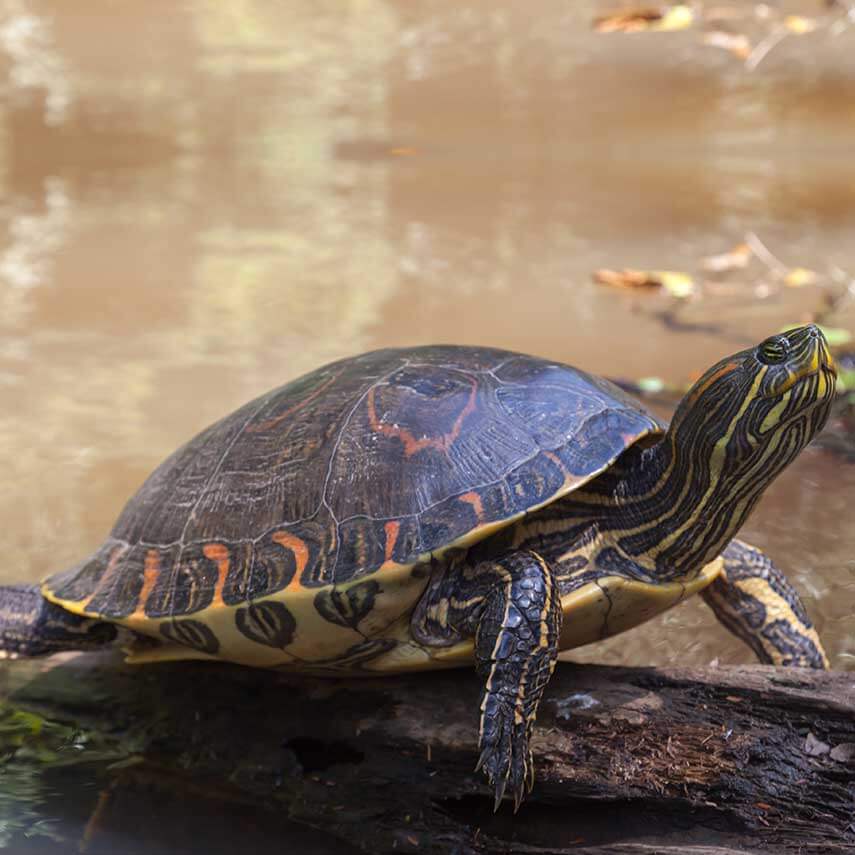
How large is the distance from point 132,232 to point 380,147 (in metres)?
2.87

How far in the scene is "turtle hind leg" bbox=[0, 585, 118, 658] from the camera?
348 cm

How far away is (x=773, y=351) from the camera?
2.82 metres

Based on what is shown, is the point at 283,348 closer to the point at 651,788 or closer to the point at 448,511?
the point at 448,511

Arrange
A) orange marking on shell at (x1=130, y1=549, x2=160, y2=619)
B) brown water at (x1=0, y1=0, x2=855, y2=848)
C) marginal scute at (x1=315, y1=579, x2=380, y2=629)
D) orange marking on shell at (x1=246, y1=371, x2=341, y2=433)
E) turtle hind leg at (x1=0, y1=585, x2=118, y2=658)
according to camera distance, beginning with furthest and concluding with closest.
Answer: brown water at (x1=0, y1=0, x2=855, y2=848)
turtle hind leg at (x1=0, y1=585, x2=118, y2=658)
orange marking on shell at (x1=246, y1=371, x2=341, y2=433)
orange marking on shell at (x1=130, y1=549, x2=160, y2=619)
marginal scute at (x1=315, y1=579, x2=380, y2=629)

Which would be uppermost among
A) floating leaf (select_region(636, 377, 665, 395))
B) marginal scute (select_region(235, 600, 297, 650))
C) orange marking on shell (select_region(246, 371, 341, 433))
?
orange marking on shell (select_region(246, 371, 341, 433))

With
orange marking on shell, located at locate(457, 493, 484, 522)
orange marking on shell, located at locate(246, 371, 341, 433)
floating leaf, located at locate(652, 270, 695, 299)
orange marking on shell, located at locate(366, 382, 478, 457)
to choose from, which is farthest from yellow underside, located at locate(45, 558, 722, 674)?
floating leaf, located at locate(652, 270, 695, 299)

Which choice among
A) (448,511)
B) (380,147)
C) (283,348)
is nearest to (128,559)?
(448,511)

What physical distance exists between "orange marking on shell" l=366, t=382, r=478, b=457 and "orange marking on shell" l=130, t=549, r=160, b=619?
2.55 feet

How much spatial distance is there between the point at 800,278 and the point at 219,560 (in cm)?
522

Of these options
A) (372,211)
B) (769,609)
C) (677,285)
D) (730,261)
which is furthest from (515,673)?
(372,211)

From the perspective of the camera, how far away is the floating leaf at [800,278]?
23.8ft

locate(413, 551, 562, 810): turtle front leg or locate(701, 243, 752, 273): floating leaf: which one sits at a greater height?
locate(413, 551, 562, 810): turtle front leg

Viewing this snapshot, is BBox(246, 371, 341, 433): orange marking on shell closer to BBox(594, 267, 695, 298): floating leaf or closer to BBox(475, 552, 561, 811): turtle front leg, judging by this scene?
BBox(475, 552, 561, 811): turtle front leg

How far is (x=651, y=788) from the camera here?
2.75m
